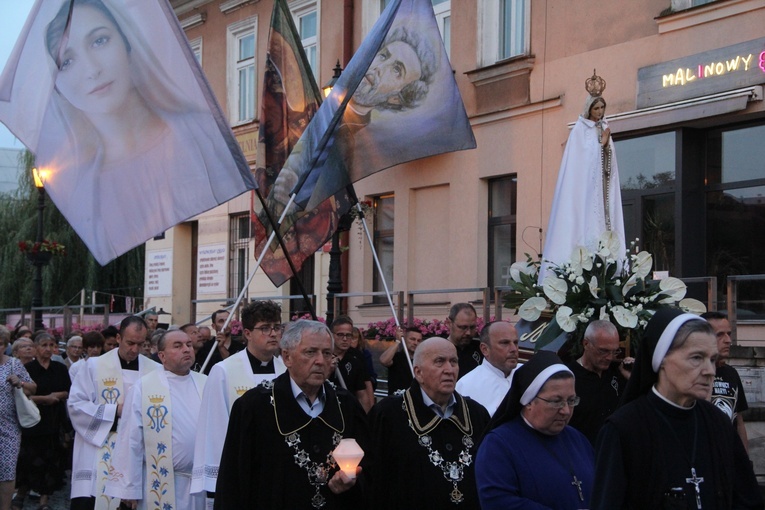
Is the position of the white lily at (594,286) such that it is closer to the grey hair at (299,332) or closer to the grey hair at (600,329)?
the grey hair at (600,329)

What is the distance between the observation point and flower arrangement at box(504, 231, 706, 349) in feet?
24.8

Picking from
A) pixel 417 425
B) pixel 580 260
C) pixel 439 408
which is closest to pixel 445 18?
pixel 580 260

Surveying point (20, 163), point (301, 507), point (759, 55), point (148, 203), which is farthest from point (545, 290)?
point (20, 163)

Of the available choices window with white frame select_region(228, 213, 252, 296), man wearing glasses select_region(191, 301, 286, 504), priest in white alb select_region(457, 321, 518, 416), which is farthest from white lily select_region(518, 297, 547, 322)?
window with white frame select_region(228, 213, 252, 296)

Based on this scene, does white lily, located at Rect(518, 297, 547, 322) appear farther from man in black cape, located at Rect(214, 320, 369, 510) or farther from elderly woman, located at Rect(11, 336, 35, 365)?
elderly woman, located at Rect(11, 336, 35, 365)

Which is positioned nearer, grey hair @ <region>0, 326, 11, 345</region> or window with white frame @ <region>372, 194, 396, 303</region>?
grey hair @ <region>0, 326, 11, 345</region>

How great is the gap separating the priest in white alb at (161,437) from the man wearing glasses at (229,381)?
96 cm

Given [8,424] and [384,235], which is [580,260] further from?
[384,235]

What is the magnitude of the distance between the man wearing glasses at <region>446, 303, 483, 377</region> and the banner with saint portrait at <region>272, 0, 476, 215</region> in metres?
1.78

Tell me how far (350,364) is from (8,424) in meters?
3.31

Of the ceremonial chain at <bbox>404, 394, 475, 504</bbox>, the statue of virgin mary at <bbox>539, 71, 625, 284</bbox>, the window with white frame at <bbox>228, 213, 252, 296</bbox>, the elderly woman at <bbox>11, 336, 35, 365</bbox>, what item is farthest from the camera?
the window with white frame at <bbox>228, 213, 252, 296</bbox>

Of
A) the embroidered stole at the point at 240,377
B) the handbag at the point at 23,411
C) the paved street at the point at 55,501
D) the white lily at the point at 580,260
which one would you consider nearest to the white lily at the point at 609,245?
the white lily at the point at 580,260

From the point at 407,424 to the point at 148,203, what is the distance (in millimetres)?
4085

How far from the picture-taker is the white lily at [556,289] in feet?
25.1
